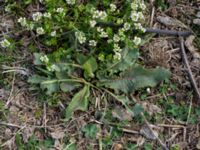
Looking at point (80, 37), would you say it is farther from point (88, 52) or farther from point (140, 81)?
Result: point (140, 81)

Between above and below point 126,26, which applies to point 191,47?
below

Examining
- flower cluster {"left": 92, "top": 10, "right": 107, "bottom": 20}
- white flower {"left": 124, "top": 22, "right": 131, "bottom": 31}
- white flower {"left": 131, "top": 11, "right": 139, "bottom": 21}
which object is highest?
flower cluster {"left": 92, "top": 10, "right": 107, "bottom": 20}

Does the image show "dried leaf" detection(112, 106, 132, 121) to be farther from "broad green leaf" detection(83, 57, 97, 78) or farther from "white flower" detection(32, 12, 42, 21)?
"white flower" detection(32, 12, 42, 21)

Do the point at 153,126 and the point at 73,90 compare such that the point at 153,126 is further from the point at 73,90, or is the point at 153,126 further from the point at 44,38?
the point at 44,38

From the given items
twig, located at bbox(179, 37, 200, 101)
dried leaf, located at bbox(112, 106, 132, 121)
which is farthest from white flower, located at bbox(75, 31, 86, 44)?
twig, located at bbox(179, 37, 200, 101)

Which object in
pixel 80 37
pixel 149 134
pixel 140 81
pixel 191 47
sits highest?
pixel 80 37

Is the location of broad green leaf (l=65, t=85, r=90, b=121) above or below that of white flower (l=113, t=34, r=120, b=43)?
below

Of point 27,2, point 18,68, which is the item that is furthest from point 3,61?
point 27,2

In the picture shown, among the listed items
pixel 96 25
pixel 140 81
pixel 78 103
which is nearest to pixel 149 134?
pixel 140 81

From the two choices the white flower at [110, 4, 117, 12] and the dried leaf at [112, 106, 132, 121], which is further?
the white flower at [110, 4, 117, 12]
